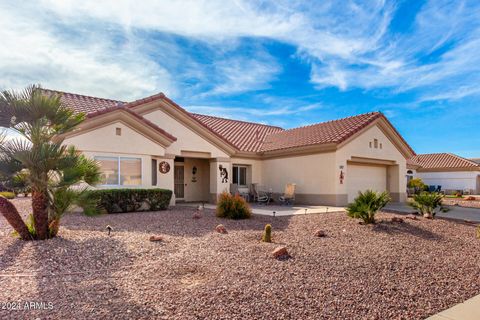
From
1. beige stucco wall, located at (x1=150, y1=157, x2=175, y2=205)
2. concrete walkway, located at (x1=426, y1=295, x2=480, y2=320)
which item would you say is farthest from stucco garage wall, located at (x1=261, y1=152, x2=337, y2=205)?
concrete walkway, located at (x1=426, y1=295, x2=480, y2=320)

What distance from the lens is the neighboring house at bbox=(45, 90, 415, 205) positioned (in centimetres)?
1548

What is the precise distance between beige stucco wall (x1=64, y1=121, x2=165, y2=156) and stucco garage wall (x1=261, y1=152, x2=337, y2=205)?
29.8 ft

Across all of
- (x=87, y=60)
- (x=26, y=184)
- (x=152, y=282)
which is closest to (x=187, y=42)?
(x=87, y=60)

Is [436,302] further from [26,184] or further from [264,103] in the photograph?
[264,103]

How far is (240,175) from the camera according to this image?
917 inches

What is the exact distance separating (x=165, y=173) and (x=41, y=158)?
33.6 feet

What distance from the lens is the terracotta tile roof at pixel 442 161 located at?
3703 cm

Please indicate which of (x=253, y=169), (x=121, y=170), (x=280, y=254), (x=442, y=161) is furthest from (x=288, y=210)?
(x=442, y=161)

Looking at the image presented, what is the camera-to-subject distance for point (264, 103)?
24875 mm

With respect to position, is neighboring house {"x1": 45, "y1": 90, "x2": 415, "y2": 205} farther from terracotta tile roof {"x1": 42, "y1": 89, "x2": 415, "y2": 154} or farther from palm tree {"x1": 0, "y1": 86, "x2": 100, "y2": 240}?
palm tree {"x1": 0, "y1": 86, "x2": 100, "y2": 240}

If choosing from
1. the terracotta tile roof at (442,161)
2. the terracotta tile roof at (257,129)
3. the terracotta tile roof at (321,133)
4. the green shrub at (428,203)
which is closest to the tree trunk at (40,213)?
the terracotta tile roof at (257,129)

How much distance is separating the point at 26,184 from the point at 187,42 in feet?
33.7

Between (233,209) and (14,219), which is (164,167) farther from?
(14,219)

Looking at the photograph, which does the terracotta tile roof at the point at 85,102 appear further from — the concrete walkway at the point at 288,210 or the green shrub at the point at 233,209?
the green shrub at the point at 233,209
